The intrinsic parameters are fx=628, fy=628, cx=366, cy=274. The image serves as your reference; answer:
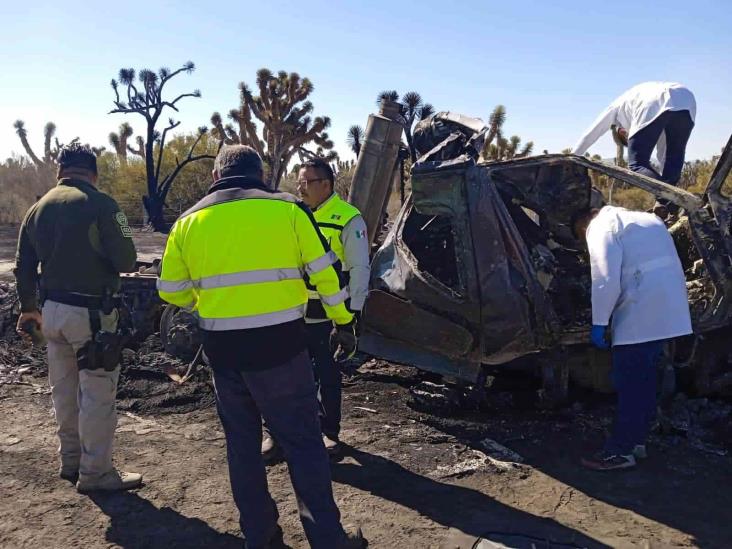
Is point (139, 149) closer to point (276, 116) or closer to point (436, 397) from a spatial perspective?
point (276, 116)

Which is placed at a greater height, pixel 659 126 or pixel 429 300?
pixel 659 126

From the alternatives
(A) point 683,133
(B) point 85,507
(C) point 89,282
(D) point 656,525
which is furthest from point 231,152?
(A) point 683,133

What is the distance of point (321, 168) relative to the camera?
13.0 feet

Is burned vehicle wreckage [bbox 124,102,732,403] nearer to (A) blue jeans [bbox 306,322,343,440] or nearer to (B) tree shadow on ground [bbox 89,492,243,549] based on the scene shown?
(A) blue jeans [bbox 306,322,343,440]

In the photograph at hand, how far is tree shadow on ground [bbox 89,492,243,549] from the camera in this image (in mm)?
3115

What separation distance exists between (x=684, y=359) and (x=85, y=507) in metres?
4.00

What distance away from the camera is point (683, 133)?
5418 millimetres

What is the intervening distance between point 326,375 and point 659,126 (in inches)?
144

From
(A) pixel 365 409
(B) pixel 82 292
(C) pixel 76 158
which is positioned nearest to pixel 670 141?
(A) pixel 365 409

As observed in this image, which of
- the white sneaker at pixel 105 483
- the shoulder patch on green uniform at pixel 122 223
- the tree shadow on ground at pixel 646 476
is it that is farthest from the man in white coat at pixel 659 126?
the white sneaker at pixel 105 483

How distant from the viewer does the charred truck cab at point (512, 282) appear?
414 centimetres

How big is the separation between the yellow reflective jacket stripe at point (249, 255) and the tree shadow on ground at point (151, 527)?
3.85 ft

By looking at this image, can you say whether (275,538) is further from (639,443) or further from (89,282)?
(639,443)

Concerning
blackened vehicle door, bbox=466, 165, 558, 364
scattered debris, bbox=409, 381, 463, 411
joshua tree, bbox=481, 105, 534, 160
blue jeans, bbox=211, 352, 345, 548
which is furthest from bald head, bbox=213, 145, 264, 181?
joshua tree, bbox=481, 105, 534, 160
